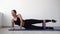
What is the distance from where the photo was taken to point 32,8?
5.73m

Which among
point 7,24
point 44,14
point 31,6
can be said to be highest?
point 31,6

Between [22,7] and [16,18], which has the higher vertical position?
[22,7]

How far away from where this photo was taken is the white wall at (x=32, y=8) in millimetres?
5688

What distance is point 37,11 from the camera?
5.74 metres

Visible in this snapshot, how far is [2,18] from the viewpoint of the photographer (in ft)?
18.7

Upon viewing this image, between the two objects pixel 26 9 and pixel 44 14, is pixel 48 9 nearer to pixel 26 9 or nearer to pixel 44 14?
pixel 44 14

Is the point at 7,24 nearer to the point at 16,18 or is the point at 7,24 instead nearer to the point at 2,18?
the point at 2,18

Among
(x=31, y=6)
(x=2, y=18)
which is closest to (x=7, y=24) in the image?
(x=2, y=18)

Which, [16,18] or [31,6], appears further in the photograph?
[31,6]

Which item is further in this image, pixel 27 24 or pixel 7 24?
pixel 7 24

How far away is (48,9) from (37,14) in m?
0.55

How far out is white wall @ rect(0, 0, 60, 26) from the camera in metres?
5.69

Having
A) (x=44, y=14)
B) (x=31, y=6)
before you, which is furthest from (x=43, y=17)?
(x=31, y=6)

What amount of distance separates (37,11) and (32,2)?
0.47m
